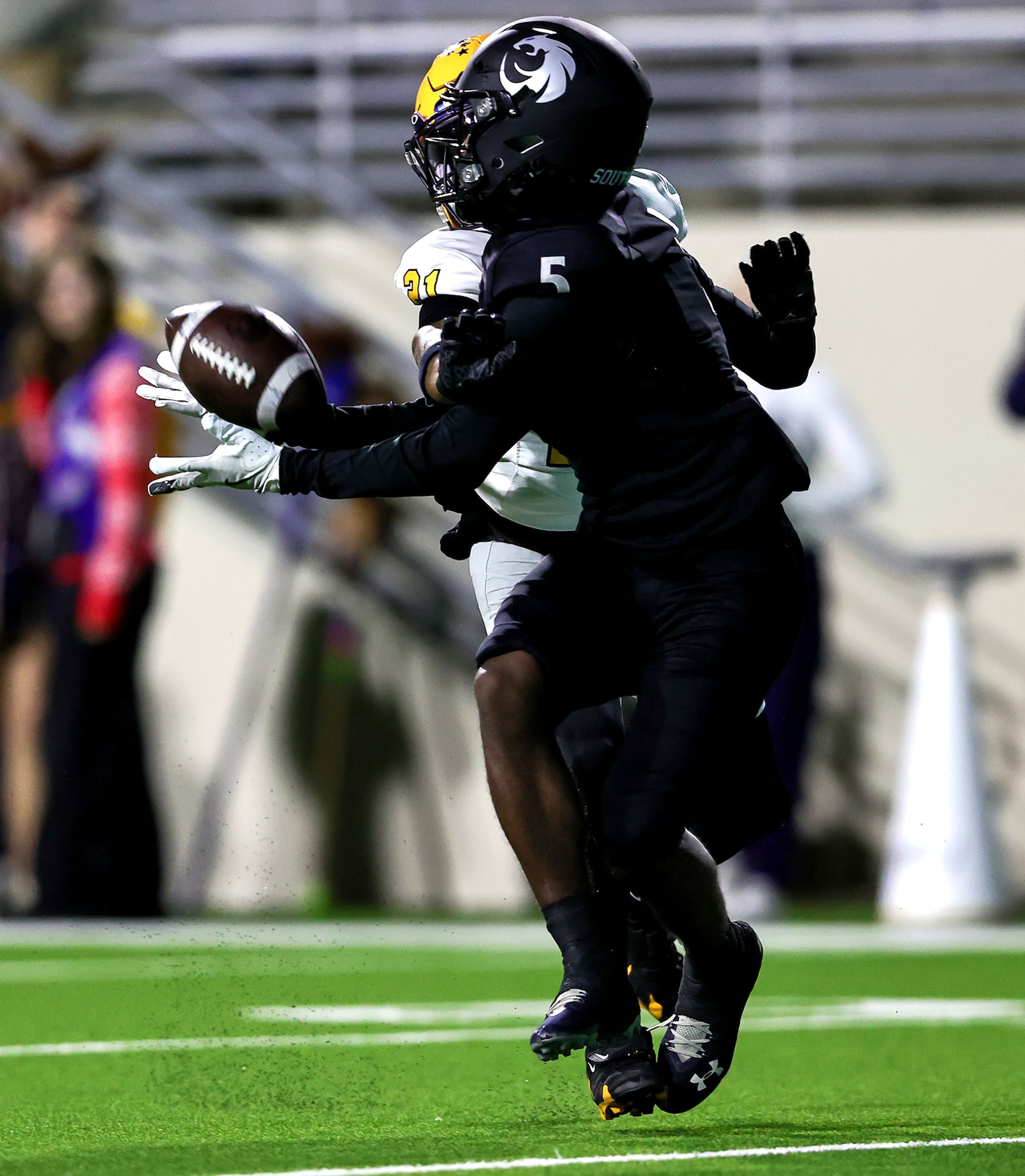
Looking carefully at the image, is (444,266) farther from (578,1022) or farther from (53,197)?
(53,197)

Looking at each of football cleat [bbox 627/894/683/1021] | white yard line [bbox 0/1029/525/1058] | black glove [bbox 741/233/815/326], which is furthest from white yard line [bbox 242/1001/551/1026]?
black glove [bbox 741/233/815/326]

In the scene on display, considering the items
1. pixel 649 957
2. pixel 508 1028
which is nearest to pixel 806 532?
pixel 508 1028

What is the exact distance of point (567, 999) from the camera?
3170 mm

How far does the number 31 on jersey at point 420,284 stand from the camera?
3.63 m

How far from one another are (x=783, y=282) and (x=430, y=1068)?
1593mm

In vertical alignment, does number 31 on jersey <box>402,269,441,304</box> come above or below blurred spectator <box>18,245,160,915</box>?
above

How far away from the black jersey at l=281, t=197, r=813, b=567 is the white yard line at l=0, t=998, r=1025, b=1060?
1.61 meters

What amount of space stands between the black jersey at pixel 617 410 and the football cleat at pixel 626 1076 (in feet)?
2.33

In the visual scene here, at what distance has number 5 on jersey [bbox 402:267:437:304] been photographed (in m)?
3.63

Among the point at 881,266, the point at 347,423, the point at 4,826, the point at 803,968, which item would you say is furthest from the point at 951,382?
the point at 347,423

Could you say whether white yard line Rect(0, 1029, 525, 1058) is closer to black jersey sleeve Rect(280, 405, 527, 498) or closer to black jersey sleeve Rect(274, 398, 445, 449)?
black jersey sleeve Rect(274, 398, 445, 449)

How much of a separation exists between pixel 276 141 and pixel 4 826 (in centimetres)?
281

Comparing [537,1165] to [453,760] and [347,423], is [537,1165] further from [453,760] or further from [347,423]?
[453,760]

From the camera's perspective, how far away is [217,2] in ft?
29.4
